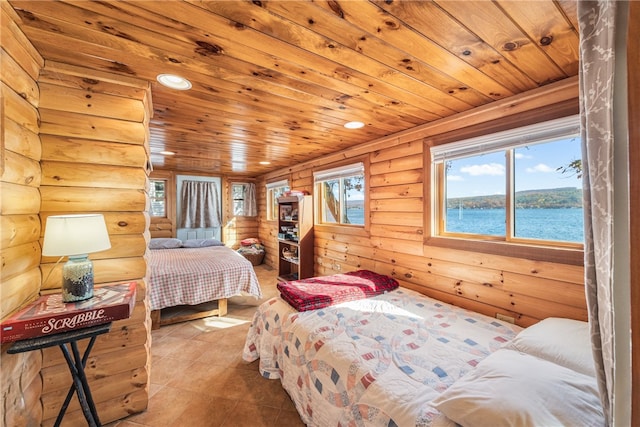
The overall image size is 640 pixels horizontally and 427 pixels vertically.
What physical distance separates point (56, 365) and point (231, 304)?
2.34 m

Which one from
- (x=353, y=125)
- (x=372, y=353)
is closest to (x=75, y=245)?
(x=372, y=353)

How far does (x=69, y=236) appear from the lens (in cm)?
125

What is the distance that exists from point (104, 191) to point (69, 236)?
411 millimetres

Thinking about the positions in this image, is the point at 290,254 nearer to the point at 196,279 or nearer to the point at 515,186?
the point at 196,279

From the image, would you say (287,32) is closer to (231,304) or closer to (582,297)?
(582,297)

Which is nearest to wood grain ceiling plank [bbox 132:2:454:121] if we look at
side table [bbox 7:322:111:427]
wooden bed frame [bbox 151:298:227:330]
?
side table [bbox 7:322:111:427]

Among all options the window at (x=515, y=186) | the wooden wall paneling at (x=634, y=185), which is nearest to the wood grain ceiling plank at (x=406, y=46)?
the window at (x=515, y=186)

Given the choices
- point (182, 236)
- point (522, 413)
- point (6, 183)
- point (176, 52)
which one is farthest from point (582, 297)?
point (182, 236)

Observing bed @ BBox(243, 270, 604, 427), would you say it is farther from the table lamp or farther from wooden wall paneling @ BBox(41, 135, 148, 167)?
wooden wall paneling @ BBox(41, 135, 148, 167)

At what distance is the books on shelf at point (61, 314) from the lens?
3.58ft

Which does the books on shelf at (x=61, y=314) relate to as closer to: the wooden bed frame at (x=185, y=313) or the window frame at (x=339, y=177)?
the wooden bed frame at (x=185, y=313)

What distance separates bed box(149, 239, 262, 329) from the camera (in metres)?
2.96

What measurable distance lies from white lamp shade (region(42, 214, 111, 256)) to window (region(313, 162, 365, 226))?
2595 mm

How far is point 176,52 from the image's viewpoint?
1.28m
